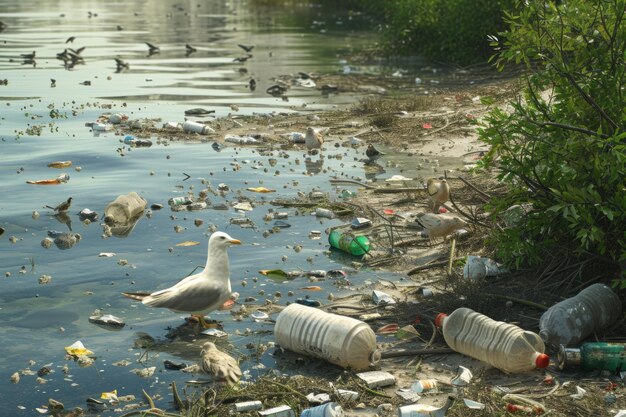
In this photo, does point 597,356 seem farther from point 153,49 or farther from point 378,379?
point 153,49

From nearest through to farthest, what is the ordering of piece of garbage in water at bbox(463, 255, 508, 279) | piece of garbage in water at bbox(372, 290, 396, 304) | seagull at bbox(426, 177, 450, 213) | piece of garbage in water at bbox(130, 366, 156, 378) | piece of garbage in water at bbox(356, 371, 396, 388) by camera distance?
piece of garbage in water at bbox(356, 371, 396, 388) < piece of garbage in water at bbox(130, 366, 156, 378) < piece of garbage in water at bbox(372, 290, 396, 304) < piece of garbage in water at bbox(463, 255, 508, 279) < seagull at bbox(426, 177, 450, 213)

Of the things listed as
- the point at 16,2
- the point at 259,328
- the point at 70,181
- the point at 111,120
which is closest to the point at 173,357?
the point at 259,328

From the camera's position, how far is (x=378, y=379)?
20.0 ft

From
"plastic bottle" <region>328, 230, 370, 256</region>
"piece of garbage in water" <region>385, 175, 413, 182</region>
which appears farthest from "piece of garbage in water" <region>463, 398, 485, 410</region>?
"piece of garbage in water" <region>385, 175, 413, 182</region>

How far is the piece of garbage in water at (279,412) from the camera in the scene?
5.66 m

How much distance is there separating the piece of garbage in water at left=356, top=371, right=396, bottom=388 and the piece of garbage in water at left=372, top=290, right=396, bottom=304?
1.47m

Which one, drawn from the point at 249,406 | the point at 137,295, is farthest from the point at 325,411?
the point at 137,295

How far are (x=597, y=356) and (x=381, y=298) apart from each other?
6.40 ft

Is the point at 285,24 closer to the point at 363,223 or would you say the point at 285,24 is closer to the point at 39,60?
the point at 39,60

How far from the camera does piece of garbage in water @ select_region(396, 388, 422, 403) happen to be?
19.4 feet

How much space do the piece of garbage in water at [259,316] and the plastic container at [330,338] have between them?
2.28 ft

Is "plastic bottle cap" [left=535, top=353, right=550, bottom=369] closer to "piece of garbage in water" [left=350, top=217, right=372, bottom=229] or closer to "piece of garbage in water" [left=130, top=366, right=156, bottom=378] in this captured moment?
"piece of garbage in water" [left=130, top=366, right=156, bottom=378]

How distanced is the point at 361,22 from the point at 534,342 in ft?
110

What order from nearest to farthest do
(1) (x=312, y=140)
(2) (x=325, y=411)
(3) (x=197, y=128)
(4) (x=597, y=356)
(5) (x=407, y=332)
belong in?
1. (2) (x=325, y=411)
2. (4) (x=597, y=356)
3. (5) (x=407, y=332)
4. (1) (x=312, y=140)
5. (3) (x=197, y=128)
